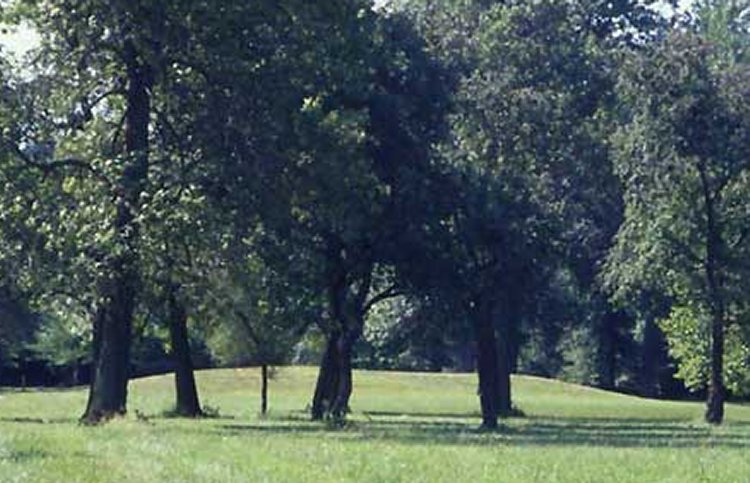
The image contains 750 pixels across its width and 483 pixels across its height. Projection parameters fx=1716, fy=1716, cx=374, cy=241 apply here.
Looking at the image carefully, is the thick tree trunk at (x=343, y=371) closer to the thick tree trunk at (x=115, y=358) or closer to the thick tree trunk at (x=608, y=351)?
the thick tree trunk at (x=115, y=358)

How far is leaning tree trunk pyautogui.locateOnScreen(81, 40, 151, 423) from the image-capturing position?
37.8 meters

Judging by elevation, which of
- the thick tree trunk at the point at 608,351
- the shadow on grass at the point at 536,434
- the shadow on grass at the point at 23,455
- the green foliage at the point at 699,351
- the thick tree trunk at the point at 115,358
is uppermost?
the thick tree trunk at the point at 608,351

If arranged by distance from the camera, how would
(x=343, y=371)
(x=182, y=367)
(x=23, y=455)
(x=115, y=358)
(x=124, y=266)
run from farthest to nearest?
1. (x=182, y=367)
2. (x=343, y=371)
3. (x=115, y=358)
4. (x=124, y=266)
5. (x=23, y=455)

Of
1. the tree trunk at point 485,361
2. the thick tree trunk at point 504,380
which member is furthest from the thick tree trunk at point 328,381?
the thick tree trunk at point 504,380

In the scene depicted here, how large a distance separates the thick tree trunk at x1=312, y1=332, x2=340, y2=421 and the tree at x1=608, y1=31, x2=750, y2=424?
1181 centimetres

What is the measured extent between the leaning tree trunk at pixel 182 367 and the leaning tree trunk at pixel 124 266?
38.9 feet

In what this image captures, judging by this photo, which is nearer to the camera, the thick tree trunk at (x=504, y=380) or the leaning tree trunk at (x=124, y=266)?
the leaning tree trunk at (x=124, y=266)

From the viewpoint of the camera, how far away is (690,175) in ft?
177

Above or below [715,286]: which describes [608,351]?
above

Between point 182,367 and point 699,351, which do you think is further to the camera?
point 699,351

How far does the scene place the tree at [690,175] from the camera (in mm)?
52594

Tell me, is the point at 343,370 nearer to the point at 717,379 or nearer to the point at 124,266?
the point at 124,266

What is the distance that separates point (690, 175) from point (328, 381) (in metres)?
13.7

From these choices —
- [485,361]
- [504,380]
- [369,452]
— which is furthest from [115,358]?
[504,380]
